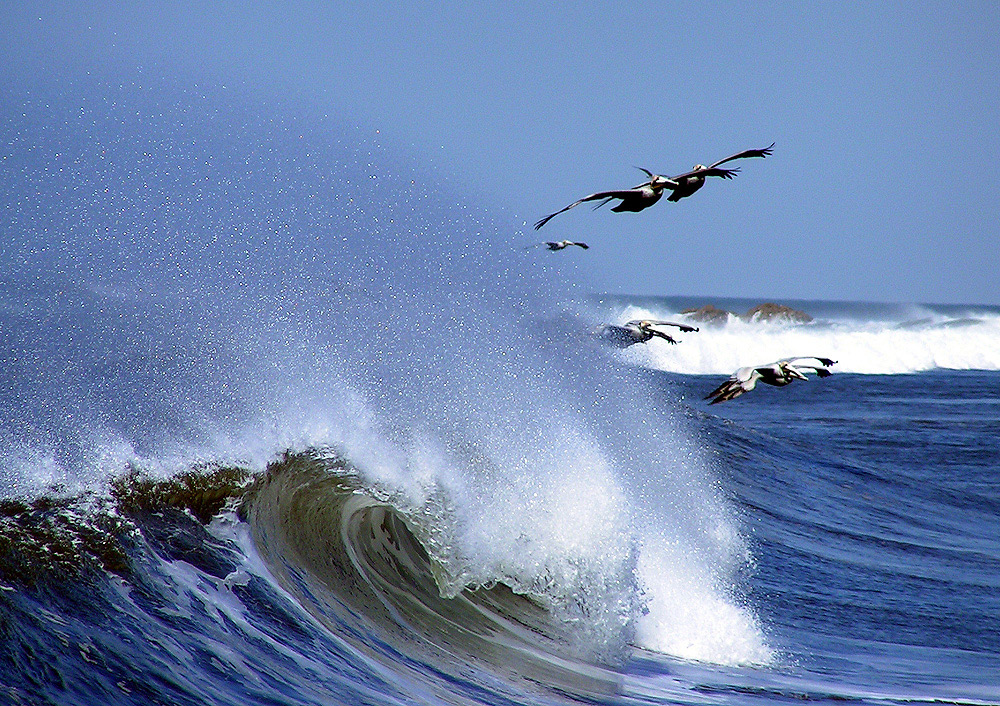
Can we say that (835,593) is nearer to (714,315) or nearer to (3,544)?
(3,544)

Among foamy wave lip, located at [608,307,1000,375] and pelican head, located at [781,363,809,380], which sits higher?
foamy wave lip, located at [608,307,1000,375]

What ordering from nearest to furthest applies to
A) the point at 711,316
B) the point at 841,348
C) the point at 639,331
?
the point at 639,331, the point at 841,348, the point at 711,316

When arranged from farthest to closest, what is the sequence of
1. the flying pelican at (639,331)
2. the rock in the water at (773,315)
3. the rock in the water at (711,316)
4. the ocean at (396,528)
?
the rock in the water at (773,315)
the rock in the water at (711,316)
the flying pelican at (639,331)
the ocean at (396,528)

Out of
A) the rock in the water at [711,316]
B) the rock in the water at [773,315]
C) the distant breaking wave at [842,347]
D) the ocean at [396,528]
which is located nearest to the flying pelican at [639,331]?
the ocean at [396,528]

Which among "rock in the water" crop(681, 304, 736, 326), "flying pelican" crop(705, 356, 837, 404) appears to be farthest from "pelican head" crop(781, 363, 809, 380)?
"rock in the water" crop(681, 304, 736, 326)

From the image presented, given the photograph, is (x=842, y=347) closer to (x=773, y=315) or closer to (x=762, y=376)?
(x=773, y=315)

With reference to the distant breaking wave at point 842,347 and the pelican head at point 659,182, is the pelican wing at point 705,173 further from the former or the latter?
the distant breaking wave at point 842,347

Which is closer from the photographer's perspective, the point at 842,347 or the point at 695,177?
the point at 695,177

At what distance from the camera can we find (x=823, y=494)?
13242mm

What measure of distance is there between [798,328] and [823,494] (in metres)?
32.9

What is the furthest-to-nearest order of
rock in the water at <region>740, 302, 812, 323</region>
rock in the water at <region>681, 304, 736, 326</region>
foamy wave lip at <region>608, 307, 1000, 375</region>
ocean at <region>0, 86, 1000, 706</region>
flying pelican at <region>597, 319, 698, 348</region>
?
1. rock in the water at <region>740, 302, 812, 323</region>
2. rock in the water at <region>681, 304, 736, 326</region>
3. foamy wave lip at <region>608, 307, 1000, 375</region>
4. flying pelican at <region>597, 319, 698, 348</region>
5. ocean at <region>0, 86, 1000, 706</region>

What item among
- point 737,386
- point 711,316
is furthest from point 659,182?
point 711,316

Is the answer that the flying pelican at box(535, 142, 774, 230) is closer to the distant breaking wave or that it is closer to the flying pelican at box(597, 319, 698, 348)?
the flying pelican at box(597, 319, 698, 348)

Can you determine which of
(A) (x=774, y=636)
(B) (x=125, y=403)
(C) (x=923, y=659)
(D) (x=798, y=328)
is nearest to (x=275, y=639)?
(B) (x=125, y=403)
